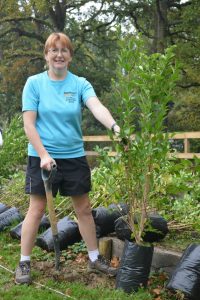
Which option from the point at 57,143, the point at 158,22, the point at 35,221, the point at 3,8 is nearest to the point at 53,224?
the point at 35,221

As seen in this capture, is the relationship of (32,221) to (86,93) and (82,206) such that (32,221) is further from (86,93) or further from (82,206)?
(86,93)

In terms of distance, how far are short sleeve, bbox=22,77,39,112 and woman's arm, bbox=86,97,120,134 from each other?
1.33 ft

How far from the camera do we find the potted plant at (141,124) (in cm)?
341

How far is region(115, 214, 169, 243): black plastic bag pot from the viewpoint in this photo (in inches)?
154

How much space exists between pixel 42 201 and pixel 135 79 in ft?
3.94

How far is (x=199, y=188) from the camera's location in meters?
4.05

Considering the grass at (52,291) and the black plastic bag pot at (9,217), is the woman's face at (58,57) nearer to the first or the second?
the grass at (52,291)

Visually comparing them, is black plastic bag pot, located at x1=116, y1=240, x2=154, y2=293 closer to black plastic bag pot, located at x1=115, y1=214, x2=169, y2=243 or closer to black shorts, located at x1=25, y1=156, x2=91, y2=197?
black plastic bag pot, located at x1=115, y1=214, x2=169, y2=243

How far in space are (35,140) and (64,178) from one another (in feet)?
1.34

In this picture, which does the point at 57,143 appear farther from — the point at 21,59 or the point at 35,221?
the point at 21,59

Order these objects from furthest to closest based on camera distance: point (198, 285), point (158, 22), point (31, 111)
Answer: point (158, 22) → point (31, 111) → point (198, 285)

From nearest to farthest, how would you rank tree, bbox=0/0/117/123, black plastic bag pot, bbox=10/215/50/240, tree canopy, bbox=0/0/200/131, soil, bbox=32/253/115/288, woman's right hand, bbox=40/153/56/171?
woman's right hand, bbox=40/153/56/171 < soil, bbox=32/253/115/288 < black plastic bag pot, bbox=10/215/50/240 < tree canopy, bbox=0/0/200/131 < tree, bbox=0/0/117/123

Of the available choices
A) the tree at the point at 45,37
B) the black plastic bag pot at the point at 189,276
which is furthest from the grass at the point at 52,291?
the tree at the point at 45,37

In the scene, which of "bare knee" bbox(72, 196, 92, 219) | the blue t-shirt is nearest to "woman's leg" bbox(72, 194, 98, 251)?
"bare knee" bbox(72, 196, 92, 219)
